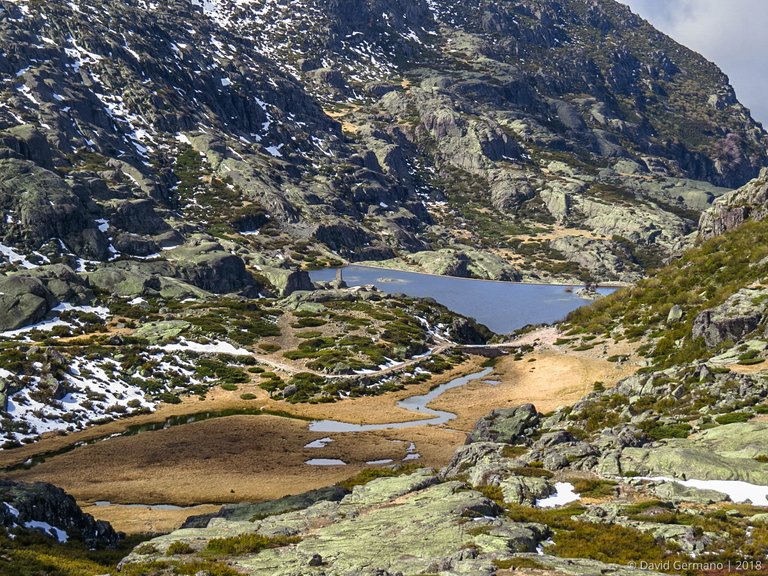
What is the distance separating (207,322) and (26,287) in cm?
2718

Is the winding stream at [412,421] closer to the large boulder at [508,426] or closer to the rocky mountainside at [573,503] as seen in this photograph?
the large boulder at [508,426]

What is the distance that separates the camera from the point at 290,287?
139500mm

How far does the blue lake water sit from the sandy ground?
69.7 metres

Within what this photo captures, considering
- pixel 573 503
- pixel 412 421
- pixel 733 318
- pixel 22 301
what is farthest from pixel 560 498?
pixel 22 301

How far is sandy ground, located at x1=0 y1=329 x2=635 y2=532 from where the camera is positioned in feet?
129

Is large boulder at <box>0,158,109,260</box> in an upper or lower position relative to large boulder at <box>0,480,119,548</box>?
upper

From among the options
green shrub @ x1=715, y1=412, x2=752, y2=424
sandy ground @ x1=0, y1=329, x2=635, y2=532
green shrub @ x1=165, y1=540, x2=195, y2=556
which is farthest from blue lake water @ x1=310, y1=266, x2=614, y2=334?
green shrub @ x1=165, y1=540, x2=195, y2=556

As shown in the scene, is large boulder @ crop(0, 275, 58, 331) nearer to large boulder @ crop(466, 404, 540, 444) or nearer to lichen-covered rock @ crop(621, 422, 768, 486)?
large boulder @ crop(466, 404, 540, 444)

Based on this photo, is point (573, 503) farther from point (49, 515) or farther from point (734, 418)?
point (49, 515)

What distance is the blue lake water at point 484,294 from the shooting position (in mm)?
148500

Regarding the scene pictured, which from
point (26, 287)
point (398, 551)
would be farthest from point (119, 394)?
point (398, 551)

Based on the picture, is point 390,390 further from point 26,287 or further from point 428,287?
point 428,287

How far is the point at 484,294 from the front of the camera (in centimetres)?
17238

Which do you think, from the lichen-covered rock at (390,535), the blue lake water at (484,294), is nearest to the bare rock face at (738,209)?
the blue lake water at (484,294)
